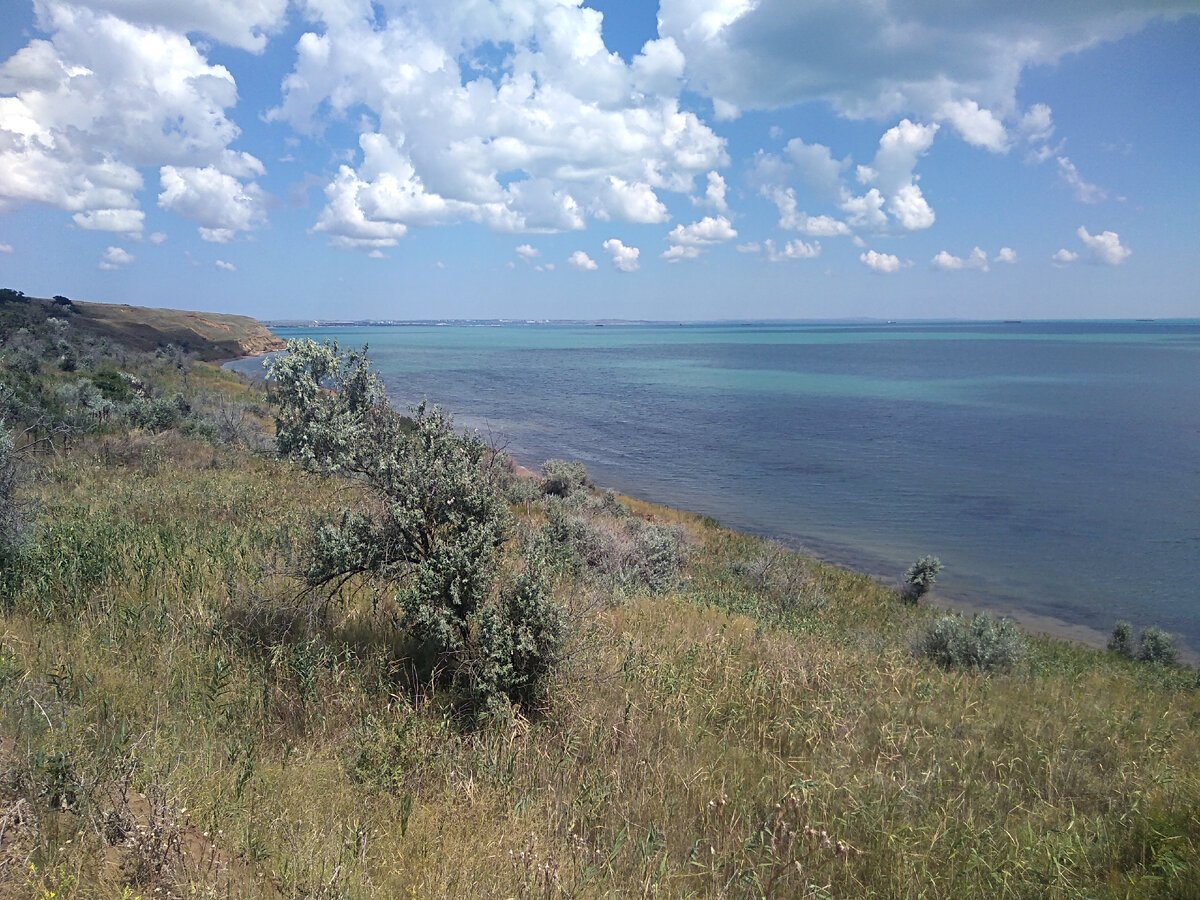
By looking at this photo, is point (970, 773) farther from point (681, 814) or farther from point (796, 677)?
point (681, 814)

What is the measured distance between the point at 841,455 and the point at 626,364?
85010mm

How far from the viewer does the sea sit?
22.2 metres

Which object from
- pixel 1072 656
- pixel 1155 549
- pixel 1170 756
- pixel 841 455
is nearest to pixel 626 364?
pixel 841 455

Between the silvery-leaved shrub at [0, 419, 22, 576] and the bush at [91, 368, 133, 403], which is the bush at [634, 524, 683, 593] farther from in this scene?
the bush at [91, 368, 133, 403]

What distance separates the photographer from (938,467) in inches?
1510

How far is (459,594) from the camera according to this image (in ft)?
17.0

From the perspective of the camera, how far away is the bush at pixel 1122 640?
16422 mm

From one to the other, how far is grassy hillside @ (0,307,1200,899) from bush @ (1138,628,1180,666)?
376 inches

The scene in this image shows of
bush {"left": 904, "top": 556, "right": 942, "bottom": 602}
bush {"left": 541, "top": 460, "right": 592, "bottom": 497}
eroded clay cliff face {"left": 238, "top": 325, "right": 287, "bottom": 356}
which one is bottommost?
bush {"left": 904, "top": 556, "right": 942, "bottom": 602}

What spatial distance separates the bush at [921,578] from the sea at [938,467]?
0.86 m

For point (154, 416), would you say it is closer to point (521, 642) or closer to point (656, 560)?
point (656, 560)

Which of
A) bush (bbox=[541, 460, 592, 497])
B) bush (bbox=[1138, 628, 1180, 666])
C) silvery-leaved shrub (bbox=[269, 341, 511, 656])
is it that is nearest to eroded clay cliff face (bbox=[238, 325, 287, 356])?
bush (bbox=[541, 460, 592, 497])

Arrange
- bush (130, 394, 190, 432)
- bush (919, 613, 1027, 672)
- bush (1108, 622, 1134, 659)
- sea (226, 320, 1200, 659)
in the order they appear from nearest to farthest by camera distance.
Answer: bush (919, 613, 1027, 672)
bush (1108, 622, 1134, 659)
bush (130, 394, 190, 432)
sea (226, 320, 1200, 659)

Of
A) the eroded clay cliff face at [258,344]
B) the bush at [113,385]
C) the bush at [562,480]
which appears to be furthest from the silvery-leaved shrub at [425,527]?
the eroded clay cliff face at [258,344]
